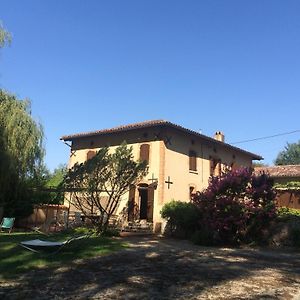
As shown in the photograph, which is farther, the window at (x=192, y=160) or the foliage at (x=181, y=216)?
the window at (x=192, y=160)

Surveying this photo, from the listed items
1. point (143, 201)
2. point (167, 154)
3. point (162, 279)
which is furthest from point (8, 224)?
point (162, 279)

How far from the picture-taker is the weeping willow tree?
707 inches

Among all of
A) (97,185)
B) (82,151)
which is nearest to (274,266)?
(97,185)

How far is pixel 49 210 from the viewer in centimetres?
2269

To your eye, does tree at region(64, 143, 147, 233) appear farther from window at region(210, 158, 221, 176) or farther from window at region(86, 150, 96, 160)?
window at region(210, 158, 221, 176)

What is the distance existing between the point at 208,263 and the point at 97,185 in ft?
26.1

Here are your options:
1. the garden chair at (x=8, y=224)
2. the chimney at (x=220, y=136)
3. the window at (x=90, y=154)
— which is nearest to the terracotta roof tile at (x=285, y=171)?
the chimney at (x=220, y=136)

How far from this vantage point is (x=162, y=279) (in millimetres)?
8297

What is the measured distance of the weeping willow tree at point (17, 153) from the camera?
17953 millimetres

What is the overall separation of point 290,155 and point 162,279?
76.7 metres

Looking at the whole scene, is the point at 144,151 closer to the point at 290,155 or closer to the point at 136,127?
the point at 136,127

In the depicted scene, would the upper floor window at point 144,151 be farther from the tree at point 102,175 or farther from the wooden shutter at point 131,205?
the tree at point 102,175

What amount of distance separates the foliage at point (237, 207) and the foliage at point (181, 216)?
153cm

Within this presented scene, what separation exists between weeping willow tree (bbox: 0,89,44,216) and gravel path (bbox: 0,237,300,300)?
879cm
